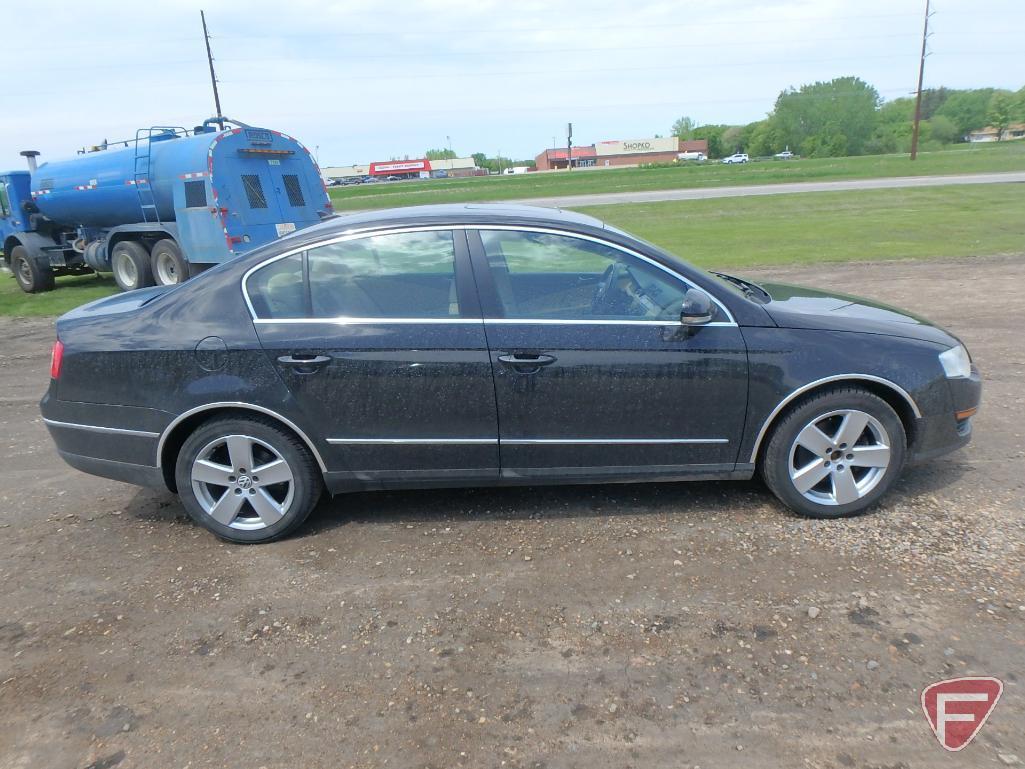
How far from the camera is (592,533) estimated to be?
3.81 meters

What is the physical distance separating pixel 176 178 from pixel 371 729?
12.3m

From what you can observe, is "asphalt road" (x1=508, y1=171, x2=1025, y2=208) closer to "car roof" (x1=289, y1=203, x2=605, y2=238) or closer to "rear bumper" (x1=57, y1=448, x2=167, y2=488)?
"car roof" (x1=289, y1=203, x2=605, y2=238)

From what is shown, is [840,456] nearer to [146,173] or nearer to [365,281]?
[365,281]

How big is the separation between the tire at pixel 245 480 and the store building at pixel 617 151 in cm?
11368

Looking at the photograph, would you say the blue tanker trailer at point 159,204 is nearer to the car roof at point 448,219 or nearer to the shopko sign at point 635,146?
the car roof at point 448,219

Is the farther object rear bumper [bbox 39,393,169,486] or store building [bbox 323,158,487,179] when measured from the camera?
store building [bbox 323,158,487,179]

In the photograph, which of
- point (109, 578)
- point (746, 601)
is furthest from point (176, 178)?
point (746, 601)

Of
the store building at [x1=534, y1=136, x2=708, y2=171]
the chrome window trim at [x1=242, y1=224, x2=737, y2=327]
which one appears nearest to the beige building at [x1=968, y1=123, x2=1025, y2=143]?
the store building at [x1=534, y1=136, x2=708, y2=171]

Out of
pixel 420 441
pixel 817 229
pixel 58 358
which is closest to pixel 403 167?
pixel 817 229

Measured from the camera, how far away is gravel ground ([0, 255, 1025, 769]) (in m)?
2.47

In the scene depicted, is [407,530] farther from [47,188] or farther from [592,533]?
[47,188]

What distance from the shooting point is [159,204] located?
1313cm

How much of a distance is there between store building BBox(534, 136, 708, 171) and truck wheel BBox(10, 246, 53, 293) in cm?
10416

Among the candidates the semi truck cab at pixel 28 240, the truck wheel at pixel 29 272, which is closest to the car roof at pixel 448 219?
the truck wheel at pixel 29 272
